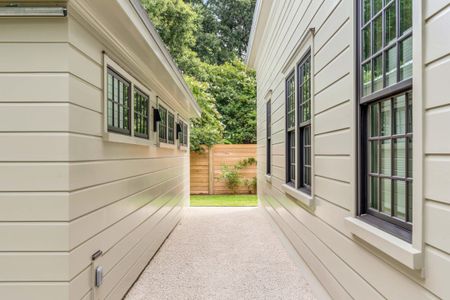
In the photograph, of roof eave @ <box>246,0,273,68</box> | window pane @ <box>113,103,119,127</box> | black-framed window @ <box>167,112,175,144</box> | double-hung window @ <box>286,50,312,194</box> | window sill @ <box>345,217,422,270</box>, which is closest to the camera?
window sill @ <box>345,217,422,270</box>

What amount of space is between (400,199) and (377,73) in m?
0.73

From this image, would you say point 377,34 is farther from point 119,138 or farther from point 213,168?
point 213,168

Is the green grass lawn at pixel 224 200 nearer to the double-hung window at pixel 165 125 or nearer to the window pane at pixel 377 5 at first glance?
the double-hung window at pixel 165 125

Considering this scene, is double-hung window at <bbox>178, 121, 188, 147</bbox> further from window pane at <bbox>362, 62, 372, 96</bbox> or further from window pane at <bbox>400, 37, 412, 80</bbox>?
window pane at <bbox>400, 37, 412, 80</bbox>

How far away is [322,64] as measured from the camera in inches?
113

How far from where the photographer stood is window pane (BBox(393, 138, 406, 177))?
1704 mm

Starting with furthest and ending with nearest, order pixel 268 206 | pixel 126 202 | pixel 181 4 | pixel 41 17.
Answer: pixel 181 4 < pixel 268 206 < pixel 126 202 < pixel 41 17

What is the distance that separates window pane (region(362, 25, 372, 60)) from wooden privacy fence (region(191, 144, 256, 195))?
9.00m

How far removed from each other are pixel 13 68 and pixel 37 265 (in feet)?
3.78

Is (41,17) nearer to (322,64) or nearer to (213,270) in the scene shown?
(322,64)

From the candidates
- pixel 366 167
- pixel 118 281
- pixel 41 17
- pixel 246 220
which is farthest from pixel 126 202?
pixel 246 220

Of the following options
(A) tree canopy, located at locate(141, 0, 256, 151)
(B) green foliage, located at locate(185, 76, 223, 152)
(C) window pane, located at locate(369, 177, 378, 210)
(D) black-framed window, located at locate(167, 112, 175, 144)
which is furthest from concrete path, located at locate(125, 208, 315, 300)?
(A) tree canopy, located at locate(141, 0, 256, 151)

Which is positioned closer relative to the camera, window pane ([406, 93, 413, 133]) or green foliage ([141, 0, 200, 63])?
window pane ([406, 93, 413, 133])

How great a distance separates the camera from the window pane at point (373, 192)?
2.04m
